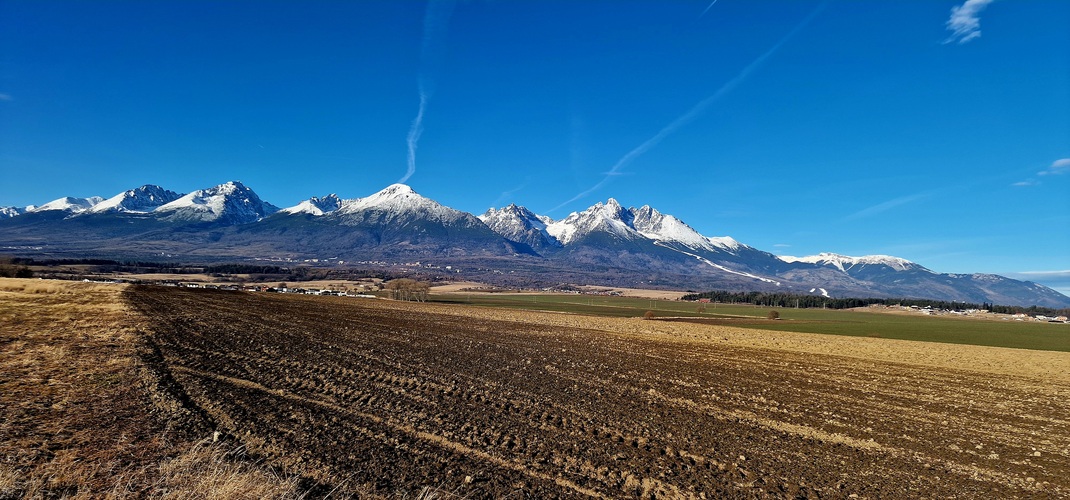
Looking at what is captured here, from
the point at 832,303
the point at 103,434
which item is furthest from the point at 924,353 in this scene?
the point at 832,303

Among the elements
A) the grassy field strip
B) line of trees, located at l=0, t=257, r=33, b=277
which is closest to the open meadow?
the grassy field strip

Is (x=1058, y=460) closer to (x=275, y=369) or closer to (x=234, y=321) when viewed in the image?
(x=275, y=369)

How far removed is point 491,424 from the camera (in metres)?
12.9

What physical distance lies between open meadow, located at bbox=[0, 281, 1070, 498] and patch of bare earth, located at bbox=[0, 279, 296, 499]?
7 cm

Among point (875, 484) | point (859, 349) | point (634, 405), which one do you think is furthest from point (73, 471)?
point (859, 349)

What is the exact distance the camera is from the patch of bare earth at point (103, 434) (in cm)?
684

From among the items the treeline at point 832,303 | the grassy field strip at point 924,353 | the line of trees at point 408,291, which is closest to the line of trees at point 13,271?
the line of trees at point 408,291

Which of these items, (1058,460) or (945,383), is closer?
(1058,460)

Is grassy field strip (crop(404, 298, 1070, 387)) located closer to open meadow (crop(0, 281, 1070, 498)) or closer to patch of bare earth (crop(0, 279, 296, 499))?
open meadow (crop(0, 281, 1070, 498))

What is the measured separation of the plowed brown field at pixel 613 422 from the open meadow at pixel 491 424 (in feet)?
0.26

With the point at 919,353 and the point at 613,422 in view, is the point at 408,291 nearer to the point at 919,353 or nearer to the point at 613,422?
the point at 919,353

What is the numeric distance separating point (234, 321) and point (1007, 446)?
44386 millimetres

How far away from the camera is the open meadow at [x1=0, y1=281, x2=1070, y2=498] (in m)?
9.05

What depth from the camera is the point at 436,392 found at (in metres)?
16.4
